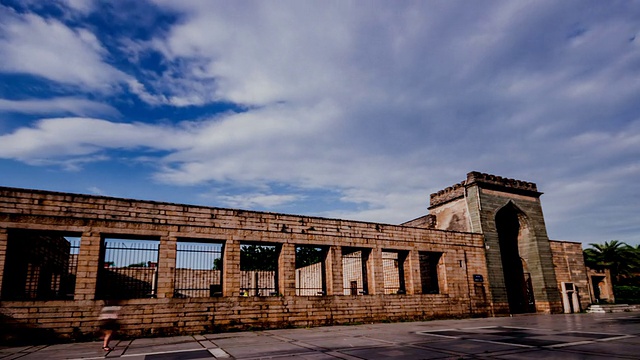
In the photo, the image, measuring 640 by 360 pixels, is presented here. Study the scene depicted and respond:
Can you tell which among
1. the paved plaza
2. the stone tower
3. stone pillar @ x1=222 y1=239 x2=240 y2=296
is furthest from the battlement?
stone pillar @ x1=222 y1=239 x2=240 y2=296

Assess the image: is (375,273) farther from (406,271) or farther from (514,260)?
(514,260)

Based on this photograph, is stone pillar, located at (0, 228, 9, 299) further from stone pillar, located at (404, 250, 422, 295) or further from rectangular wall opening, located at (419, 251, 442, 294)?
rectangular wall opening, located at (419, 251, 442, 294)

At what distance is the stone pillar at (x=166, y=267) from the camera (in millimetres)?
11703

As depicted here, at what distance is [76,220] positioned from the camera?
11.0 m

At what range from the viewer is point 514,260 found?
22.9m

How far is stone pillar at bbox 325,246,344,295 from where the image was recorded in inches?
580

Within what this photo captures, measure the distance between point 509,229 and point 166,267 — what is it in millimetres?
20743

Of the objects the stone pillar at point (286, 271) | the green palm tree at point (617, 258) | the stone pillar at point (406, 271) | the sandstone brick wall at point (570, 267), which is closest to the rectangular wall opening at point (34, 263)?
the stone pillar at point (286, 271)

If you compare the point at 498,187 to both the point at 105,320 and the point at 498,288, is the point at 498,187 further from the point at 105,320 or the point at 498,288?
the point at 105,320

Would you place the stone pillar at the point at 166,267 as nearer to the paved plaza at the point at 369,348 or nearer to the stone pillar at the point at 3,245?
the paved plaza at the point at 369,348

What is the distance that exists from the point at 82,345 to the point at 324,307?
7934 mm

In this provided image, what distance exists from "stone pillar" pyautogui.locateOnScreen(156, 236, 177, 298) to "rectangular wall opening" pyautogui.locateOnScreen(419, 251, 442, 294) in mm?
11609

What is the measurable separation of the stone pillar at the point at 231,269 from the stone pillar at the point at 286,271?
1694 mm

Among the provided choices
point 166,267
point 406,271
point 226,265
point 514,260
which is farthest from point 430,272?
point 166,267
